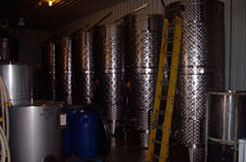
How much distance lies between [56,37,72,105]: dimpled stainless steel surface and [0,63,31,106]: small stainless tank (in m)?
4.94

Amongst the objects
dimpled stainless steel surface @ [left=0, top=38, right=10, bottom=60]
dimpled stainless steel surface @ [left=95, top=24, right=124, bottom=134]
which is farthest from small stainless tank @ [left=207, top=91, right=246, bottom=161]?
dimpled stainless steel surface @ [left=0, top=38, right=10, bottom=60]

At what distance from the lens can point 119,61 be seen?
22.3 ft

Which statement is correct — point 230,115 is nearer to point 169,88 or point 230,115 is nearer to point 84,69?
point 169,88

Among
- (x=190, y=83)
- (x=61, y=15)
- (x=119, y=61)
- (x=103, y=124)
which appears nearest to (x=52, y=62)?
(x=61, y=15)

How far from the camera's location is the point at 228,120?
12.2ft

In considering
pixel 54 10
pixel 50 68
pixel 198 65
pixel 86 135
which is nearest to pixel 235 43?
pixel 198 65

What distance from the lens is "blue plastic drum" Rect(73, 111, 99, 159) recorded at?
4.59 meters

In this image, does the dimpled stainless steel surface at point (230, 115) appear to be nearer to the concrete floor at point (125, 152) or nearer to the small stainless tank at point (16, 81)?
the concrete floor at point (125, 152)

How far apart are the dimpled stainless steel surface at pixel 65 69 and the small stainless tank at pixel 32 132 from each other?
5248 millimetres

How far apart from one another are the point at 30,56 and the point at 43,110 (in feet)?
40.0

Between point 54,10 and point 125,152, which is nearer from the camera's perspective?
point 125,152

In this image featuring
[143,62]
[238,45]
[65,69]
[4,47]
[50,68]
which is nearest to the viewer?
[238,45]

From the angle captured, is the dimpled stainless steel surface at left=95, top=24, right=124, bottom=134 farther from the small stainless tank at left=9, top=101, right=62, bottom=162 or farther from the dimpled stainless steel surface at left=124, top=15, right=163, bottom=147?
the small stainless tank at left=9, top=101, right=62, bottom=162

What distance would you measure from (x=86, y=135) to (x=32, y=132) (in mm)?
1543
